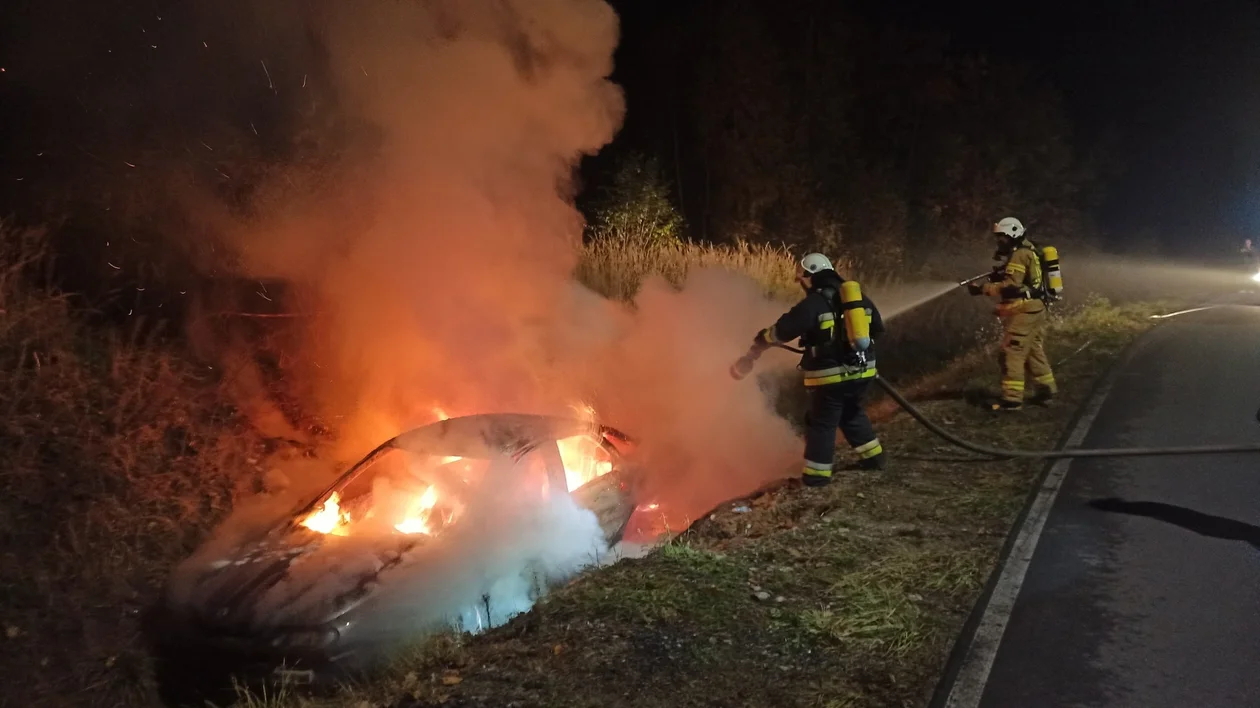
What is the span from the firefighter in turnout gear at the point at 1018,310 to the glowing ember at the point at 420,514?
5136mm

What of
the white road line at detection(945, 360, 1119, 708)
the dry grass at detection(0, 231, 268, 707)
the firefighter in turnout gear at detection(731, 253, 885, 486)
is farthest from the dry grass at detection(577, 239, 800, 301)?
the white road line at detection(945, 360, 1119, 708)

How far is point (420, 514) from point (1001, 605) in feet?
10.2

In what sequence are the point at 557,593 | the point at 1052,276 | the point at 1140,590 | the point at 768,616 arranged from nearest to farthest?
1. the point at 768,616
2. the point at 1140,590
3. the point at 557,593
4. the point at 1052,276

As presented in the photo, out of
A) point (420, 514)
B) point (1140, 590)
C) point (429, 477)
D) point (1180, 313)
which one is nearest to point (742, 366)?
point (429, 477)

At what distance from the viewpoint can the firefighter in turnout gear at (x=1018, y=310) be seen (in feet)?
25.7

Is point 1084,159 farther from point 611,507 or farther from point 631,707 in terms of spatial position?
point 631,707

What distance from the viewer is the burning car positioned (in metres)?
4.22

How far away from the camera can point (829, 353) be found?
595 centimetres

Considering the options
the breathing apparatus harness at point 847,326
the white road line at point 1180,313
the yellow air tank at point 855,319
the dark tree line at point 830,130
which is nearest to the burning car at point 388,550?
the breathing apparatus harness at point 847,326

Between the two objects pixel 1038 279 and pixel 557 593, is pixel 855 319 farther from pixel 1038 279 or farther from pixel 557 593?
pixel 1038 279

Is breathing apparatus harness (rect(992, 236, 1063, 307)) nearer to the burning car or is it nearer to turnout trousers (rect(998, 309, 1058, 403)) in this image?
turnout trousers (rect(998, 309, 1058, 403))

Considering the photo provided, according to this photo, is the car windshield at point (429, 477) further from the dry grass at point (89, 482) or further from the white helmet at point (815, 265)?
the white helmet at point (815, 265)

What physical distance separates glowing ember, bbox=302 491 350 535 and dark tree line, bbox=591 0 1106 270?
10.2 metres

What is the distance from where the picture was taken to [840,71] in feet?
63.4
